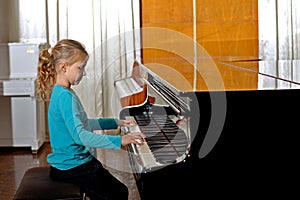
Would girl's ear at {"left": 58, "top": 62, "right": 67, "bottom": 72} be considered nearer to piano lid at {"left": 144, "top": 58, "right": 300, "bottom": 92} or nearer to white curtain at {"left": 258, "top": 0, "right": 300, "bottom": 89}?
piano lid at {"left": 144, "top": 58, "right": 300, "bottom": 92}

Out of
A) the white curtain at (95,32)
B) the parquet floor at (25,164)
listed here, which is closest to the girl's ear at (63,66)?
the parquet floor at (25,164)

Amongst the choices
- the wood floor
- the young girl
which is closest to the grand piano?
the young girl

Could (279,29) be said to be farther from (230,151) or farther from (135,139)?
(230,151)

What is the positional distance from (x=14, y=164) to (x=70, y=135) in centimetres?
280

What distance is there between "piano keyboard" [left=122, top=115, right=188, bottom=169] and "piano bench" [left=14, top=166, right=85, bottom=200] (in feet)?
1.02

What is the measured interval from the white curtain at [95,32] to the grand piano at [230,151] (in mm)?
4129

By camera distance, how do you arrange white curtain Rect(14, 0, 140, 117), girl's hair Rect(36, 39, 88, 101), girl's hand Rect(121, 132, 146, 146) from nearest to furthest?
girl's hand Rect(121, 132, 146, 146) → girl's hair Rect(36, 39, 88, 101) → white curtain Rect(14, 0, 140, 117)

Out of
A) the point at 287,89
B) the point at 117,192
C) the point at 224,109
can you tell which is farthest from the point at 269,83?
the point at 117,192

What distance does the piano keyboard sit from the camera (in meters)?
2.06

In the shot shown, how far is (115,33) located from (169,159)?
4.31 m

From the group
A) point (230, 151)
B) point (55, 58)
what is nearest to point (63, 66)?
point (55, 58)

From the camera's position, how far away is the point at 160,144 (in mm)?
2262

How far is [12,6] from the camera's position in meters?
6.21

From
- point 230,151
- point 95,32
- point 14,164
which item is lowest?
point 14,164
